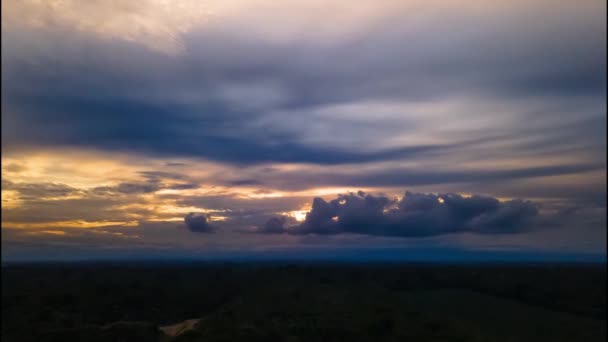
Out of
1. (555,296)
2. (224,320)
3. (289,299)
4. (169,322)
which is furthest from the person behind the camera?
(555,296)

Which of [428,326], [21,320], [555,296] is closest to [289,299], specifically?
[428,326]

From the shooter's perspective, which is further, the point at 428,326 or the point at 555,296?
the point at 555,296

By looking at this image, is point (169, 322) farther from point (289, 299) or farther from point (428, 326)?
point (428, 326)

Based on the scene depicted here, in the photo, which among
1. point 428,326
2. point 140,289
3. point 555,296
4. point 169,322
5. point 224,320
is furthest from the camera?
point 555,296

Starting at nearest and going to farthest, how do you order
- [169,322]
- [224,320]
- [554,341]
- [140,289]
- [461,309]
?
[224,320], [554,341], [169,322], [461,309], [140,289]

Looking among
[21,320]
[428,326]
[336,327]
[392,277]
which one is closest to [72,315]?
[21,320]

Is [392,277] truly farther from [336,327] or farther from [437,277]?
[336,327]

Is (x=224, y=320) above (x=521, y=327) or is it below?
above
